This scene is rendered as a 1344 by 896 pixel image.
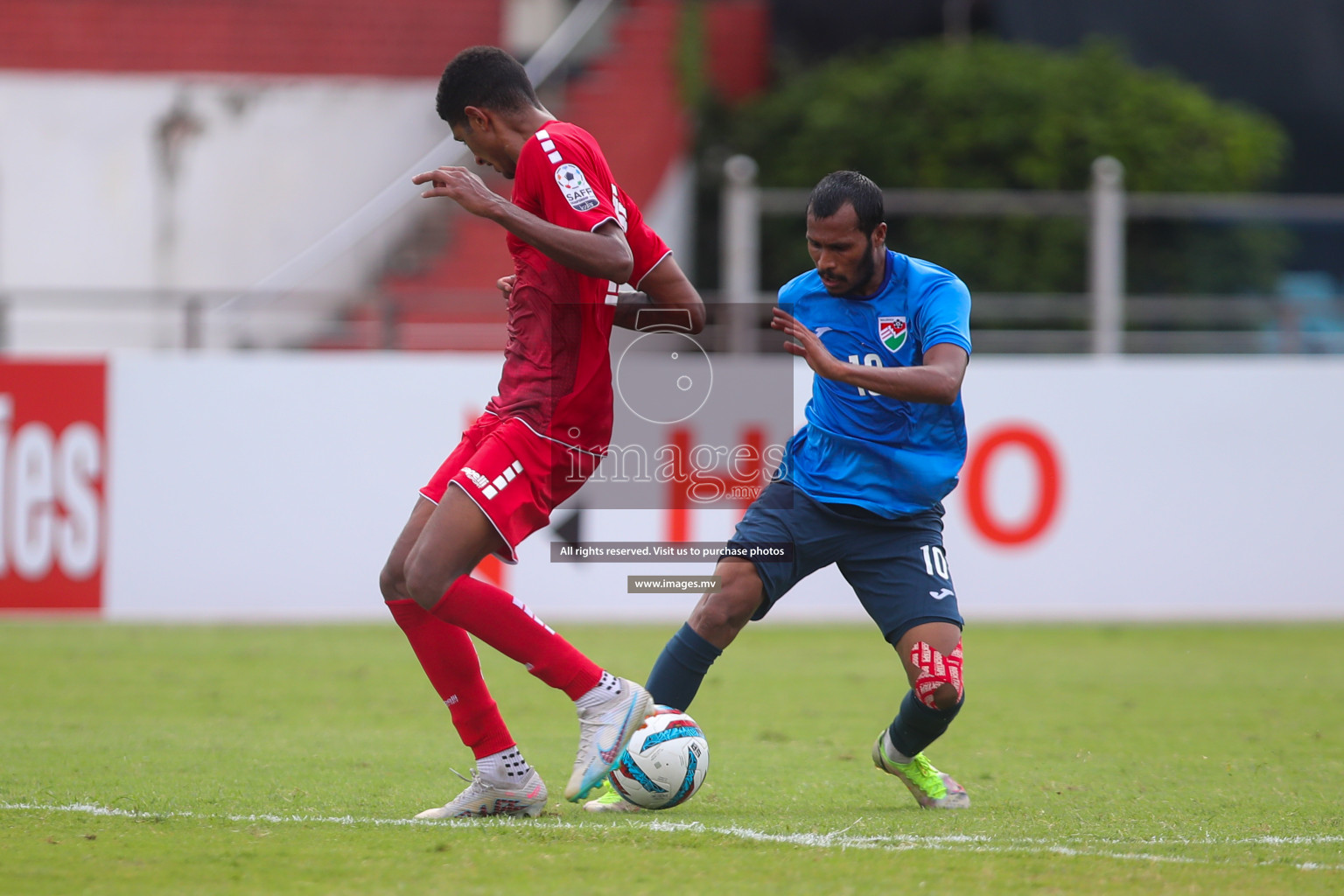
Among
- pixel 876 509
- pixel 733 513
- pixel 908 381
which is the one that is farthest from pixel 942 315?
pixel 733 513

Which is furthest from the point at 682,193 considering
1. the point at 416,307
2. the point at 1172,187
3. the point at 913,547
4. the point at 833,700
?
the point at 913,547

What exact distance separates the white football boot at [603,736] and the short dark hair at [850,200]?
158 centimetres

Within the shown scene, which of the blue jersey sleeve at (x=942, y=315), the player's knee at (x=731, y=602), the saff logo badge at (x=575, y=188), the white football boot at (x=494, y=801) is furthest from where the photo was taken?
the player's knee at (x=731, y=602)

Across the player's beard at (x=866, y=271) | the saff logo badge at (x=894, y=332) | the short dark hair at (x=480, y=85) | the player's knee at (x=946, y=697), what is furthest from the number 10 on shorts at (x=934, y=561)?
the short dark hair at (x=480, y=85)

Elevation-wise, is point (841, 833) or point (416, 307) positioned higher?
point (416, 307)

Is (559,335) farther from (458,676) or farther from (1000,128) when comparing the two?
(1000,128)

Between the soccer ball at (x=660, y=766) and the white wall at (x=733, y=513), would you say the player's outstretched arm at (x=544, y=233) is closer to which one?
the soccer ball at (x=660, y=766)

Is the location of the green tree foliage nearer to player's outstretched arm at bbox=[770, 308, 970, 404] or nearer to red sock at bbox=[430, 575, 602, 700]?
player's outstretched arm at bbox=[770, 308, 970, 404]

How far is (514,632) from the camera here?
4.78 meters

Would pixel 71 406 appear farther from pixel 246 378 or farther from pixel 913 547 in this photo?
pixel 913 547

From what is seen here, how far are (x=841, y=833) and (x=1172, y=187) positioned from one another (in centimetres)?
1401

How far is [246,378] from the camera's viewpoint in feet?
37.7

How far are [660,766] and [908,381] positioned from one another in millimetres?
1389

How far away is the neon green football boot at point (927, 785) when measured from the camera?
17.1ft
